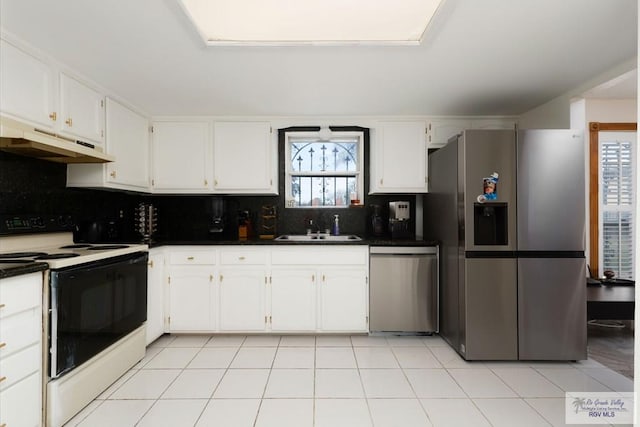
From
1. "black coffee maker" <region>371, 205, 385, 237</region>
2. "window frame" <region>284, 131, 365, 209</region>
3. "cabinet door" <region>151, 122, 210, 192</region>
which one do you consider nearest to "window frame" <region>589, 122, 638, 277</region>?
"black coffee maker" <region>371, 205, 385, 237</region>

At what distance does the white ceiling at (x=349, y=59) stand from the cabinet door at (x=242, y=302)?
162 cm

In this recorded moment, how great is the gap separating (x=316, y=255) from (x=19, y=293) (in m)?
2.02

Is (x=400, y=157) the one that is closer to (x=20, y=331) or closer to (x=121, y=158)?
(x=121, y=158)

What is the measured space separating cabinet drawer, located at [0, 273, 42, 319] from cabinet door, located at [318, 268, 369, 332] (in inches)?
78.2

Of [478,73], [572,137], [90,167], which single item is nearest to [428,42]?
[478,73]

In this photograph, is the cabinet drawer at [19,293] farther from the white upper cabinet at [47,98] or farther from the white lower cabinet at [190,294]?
the white lower cabinet at [190,294]

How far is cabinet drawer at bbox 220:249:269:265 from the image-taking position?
2975 millimetres

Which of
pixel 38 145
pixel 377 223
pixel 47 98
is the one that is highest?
pixel 47 98

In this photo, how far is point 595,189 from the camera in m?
3.27

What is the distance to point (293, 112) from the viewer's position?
316 centimetres

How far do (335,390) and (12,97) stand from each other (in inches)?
102

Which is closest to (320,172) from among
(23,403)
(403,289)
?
(403,289)

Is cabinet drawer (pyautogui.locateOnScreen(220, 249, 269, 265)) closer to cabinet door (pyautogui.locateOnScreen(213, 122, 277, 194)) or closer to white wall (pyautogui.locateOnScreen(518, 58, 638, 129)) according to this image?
cabinet door (pyautogui.locateOnScreen(213, 122, 277, 194))

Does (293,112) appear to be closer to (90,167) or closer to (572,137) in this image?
(90,167)
